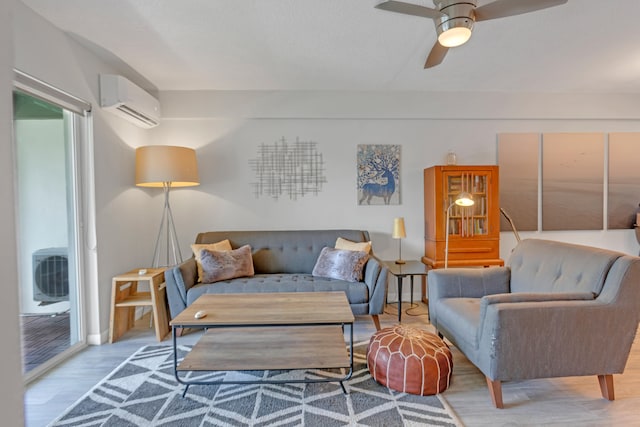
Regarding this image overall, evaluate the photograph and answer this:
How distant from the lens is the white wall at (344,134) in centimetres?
376

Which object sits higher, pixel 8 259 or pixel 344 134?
pixel 344 134

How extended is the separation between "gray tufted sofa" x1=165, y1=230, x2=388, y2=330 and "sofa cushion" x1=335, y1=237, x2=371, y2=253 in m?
0.10

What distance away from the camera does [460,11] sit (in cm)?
186

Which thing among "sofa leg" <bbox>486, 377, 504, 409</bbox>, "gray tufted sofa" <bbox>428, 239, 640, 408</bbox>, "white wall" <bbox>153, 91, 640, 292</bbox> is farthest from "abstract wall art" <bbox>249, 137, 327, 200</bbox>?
"sofa leg" <bbox>486, 377, 504, 409</bbox>

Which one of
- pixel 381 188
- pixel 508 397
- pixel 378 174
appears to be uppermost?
pixel 378 174

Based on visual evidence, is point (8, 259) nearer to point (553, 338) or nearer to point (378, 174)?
point (553, 338)

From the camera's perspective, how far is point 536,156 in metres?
3.91

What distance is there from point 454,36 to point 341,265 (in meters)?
2.01

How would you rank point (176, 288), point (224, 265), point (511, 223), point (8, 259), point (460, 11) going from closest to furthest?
point (8, 259), point (460, 11), point (176, 288), point (224, 265), point (511, 223)

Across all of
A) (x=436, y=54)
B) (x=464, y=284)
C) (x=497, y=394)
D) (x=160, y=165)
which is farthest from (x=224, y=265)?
(x=436, y=54)

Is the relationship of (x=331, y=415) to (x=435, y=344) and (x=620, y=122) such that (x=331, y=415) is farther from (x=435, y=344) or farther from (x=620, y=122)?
(x=620, y=122)

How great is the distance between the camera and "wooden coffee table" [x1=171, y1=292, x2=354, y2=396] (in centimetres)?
190

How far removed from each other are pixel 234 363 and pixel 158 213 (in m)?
2.49

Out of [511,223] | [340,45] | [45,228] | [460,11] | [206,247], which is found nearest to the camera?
[460,11]
